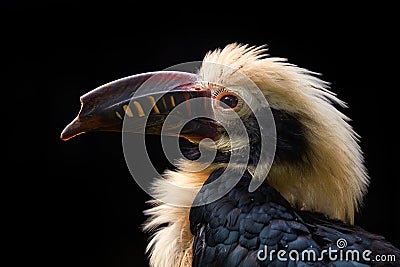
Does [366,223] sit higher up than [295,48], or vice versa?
[295,48]

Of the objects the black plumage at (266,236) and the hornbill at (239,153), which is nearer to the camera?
the black plumage at (266,236)

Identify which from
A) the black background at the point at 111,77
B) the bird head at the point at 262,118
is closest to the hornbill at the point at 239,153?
the bird head at the point at 262,118

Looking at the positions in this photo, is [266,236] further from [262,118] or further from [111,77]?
[111,77]

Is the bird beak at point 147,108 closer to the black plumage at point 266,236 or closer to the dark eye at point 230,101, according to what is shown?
the dark eye at point 230,101

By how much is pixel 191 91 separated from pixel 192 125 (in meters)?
0.13

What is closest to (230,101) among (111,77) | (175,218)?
(175,218)

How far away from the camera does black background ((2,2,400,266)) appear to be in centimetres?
435

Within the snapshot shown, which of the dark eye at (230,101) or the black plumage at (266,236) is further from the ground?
the dark eye at (230,101)

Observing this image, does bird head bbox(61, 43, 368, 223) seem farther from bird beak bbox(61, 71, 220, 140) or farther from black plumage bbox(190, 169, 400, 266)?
black plumage bbox(190, 169, 400, 266)

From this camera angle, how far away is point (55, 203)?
15.0 ft

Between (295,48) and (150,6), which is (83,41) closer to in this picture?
(150,6)

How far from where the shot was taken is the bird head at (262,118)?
2459 mm

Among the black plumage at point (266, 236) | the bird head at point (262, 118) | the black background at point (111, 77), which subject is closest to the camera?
the black plumage at point (266, 236)

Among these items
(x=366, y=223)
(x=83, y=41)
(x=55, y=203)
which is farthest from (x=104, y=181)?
(x=366, y=223)
